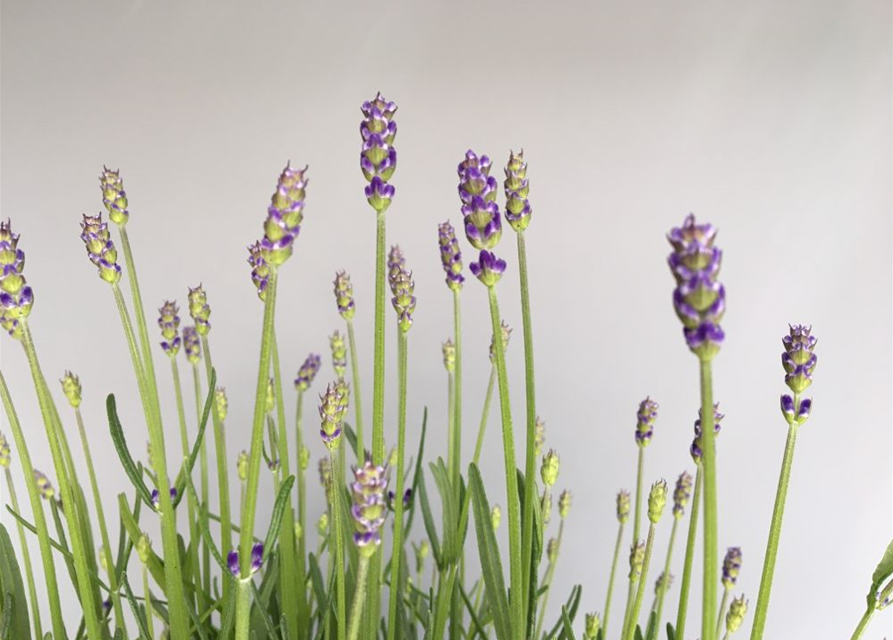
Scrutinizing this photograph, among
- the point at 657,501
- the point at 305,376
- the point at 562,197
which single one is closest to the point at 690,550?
the point at 657,501

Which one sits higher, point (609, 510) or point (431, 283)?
point (431, 283)

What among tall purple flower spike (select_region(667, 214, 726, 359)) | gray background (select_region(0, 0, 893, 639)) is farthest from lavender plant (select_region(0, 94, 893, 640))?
gray background (select_region(0, 0, 893, 639))

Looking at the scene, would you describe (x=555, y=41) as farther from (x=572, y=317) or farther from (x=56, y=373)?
(x=56, y=373)

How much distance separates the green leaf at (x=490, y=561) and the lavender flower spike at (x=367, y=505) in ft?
0.49

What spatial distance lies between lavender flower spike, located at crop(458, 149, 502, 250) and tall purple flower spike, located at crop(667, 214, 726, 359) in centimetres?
13

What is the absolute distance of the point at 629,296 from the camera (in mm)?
1015

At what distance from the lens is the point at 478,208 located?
35cm

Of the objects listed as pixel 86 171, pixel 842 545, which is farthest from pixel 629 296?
pixel 86 171

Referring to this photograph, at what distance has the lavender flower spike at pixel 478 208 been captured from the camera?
352 mm

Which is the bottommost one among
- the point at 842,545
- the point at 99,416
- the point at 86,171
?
the point at 842,545

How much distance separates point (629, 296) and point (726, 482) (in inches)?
11.6

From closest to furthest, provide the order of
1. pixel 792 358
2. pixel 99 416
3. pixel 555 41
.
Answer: pixel 792 358, pixel 555 41, pixel 99 416

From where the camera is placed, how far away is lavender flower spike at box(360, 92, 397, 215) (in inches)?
13.7

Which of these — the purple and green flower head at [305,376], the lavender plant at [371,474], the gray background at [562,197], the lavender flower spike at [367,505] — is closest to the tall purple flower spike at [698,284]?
the lavender plant at [371,474]
